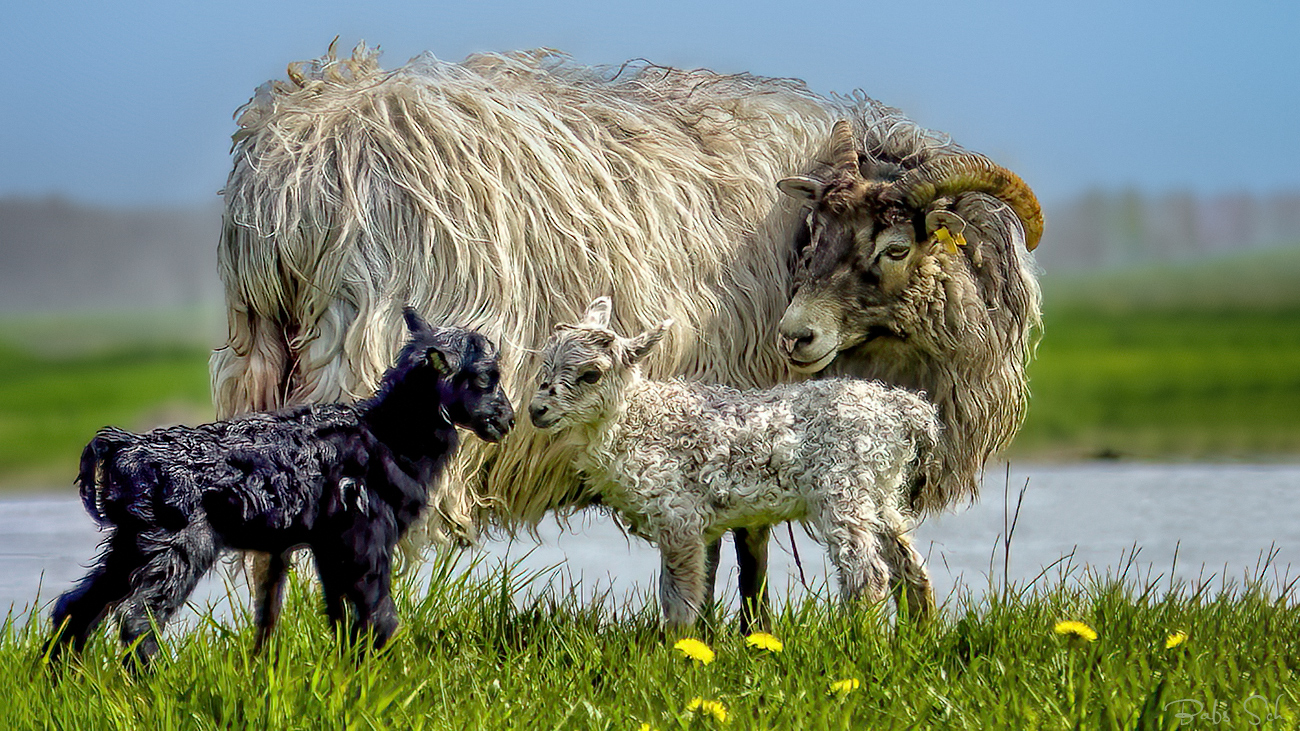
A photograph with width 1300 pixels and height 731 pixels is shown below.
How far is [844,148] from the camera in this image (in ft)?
16.4

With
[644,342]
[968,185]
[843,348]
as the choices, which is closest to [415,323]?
[644,342]

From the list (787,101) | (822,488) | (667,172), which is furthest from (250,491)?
(787,101)

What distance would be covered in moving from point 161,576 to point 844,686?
1.80 metres

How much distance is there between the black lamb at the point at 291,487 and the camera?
340cm

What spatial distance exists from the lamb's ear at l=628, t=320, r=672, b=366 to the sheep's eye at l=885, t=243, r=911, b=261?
103cm

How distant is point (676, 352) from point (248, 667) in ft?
6.28

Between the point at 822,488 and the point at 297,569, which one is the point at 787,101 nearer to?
the point at 822,488

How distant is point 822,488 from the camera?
4.05m

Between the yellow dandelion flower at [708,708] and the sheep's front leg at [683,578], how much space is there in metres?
0.51

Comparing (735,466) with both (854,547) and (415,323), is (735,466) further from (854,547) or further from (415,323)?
(415,323)

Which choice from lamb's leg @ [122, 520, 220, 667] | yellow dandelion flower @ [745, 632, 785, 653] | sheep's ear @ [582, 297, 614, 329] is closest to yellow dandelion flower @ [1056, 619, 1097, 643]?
yellow dandelion flower @ [745, 632, 785, 653]

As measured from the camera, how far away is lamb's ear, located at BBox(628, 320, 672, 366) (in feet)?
12.7

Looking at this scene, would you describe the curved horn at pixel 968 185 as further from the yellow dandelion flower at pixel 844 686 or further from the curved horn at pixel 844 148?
the yellow dandelion flower at pixel 844 686

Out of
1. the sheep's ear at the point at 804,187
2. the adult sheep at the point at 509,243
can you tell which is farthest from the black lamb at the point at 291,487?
the sheep's ear at the point at 804,187
